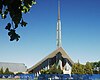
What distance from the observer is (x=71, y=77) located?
4300cm

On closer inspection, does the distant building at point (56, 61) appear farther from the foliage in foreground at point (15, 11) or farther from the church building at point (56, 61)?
the foliage in foreground at point (15, 11)

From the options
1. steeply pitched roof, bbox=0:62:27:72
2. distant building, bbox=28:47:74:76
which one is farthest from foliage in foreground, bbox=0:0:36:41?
steeply pitched roof, bbox=0:62:27:72

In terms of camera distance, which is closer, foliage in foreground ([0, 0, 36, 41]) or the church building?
foliage in foreground ([0, 0, 36, 41])

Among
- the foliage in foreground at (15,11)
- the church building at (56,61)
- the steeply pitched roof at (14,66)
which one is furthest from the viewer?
the steeply pitched roof at (14,66)

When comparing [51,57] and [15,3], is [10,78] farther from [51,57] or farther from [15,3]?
[15,3]

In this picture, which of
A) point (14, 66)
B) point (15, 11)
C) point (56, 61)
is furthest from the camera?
point (14, 66)

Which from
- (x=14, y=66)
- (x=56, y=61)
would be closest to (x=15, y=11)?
(x=56, y=61)

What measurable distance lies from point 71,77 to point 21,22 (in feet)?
128

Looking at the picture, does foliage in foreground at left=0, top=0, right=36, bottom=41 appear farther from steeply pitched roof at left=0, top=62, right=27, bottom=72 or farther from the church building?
steeply pitched roof at left=0, top=62, right=27, bottom=72

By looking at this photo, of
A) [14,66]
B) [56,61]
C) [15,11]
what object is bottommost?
[15,11]

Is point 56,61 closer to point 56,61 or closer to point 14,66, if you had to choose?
point 56,61

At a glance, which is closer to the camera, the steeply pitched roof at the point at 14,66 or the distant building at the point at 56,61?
the distant building at the point at 56,61

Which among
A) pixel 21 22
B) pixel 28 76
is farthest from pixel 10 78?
pixel 21 22

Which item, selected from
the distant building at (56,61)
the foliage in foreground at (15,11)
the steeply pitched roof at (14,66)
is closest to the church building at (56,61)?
the distant building at (56,61)
